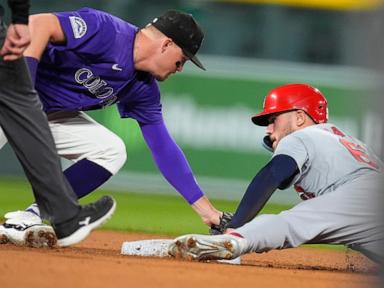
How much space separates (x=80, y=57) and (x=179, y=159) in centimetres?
93

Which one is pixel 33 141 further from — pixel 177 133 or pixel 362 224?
Result: pixel 177 133

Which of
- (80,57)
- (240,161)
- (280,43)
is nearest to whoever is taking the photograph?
(80,57)

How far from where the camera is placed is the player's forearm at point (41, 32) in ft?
14.5

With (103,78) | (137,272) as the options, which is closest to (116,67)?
(103,78)

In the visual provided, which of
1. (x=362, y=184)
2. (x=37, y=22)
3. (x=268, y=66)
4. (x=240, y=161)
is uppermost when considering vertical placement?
(x=37, y=22)

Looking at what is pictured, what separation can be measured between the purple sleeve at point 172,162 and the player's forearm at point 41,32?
39.5 inches

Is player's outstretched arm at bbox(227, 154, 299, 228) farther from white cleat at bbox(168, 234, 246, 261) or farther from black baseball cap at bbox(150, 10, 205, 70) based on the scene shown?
black baseball cap at bbox(150, 10, 205, 70)

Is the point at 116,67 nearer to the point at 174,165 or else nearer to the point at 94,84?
the point at 94,84

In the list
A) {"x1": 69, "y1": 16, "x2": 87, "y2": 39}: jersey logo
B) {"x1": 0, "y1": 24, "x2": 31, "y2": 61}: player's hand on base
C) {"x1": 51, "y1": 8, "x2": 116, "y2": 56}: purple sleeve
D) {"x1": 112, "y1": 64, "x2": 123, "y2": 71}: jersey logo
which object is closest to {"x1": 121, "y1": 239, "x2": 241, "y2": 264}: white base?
{"x1": 112, "y1": 64, "x2": 123, "y2": 71}: jersey logo

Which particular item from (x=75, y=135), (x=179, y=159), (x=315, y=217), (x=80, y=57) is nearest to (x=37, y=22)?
(x=80, y=57)

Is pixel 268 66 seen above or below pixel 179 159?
below

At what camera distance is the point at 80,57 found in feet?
16.0

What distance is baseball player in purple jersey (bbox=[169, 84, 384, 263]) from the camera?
4344mm

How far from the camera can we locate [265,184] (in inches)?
172
